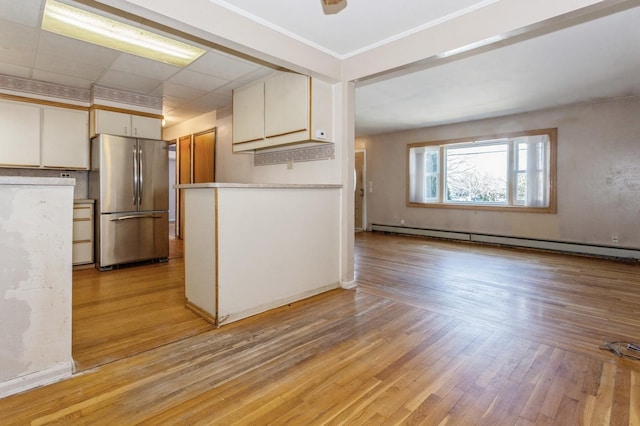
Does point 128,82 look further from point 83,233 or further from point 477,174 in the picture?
point 477,174

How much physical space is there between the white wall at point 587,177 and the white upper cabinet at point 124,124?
18.3ft

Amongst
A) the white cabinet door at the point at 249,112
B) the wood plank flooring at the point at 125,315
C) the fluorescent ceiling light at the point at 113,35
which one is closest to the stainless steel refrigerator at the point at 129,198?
the wood plank flooring at the point at 125,315

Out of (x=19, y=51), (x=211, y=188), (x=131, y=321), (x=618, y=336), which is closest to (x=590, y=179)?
(x=618, y=336)

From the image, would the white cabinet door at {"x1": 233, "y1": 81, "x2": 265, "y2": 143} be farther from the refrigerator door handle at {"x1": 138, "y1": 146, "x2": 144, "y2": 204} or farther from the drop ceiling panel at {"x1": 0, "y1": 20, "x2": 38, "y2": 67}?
the drop ceiling panel at {"x1": 0, "y1": 20, "x2": 38, "y2": 67}

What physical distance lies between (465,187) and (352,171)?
13.9ft

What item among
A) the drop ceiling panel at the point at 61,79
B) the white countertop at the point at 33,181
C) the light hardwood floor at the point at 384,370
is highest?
the drop ceiling panel at the point at 61,79

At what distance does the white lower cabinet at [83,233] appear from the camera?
4129 millimetres

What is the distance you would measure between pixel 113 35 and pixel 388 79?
2.80 metres

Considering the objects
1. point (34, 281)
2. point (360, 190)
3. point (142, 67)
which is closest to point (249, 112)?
point (142, 67)

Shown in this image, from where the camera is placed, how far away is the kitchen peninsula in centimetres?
247

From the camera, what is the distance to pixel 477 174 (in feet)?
21.6

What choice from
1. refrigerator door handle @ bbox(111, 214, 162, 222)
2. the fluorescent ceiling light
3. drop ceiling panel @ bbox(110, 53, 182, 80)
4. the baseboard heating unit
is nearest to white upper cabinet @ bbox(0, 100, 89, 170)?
refrigerator door handle @ bbox(111, 214, 162, 222)

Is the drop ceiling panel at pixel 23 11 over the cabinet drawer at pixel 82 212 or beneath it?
over

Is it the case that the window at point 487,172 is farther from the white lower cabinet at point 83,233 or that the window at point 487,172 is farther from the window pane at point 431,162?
the white lower cabinet at point 83,233
